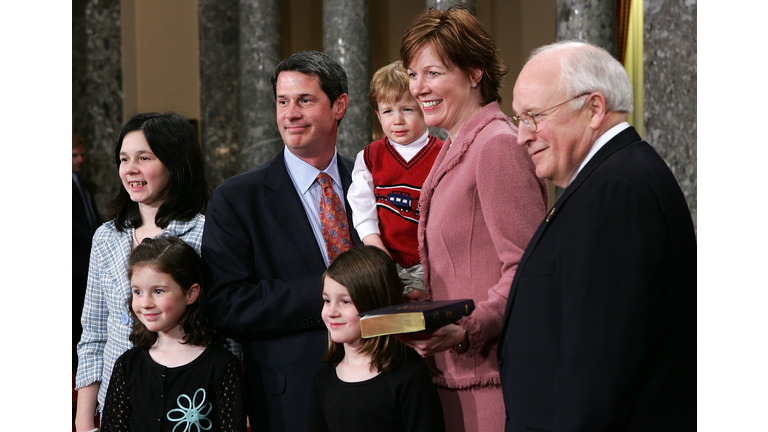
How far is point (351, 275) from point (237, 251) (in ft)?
1.43

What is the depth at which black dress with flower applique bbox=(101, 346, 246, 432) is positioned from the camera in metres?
2.46

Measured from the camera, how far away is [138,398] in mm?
2500

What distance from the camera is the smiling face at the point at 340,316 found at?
7.41ft

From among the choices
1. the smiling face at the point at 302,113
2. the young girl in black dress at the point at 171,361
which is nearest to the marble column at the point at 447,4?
the smiling face at the point at 302,113

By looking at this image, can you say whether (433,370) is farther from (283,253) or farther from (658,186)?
(658,186)

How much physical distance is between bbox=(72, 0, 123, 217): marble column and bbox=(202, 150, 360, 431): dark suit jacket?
21.3ft

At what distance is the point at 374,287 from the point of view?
2.25m

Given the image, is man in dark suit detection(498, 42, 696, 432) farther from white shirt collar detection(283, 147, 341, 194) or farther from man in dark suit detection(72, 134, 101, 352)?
man in dark suit detection(72, 134, 101, 352)

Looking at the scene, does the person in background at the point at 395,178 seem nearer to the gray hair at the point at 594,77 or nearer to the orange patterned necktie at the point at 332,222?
the orange patterned necktie at the point at 332,222

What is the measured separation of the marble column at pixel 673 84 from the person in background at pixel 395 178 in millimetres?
1831

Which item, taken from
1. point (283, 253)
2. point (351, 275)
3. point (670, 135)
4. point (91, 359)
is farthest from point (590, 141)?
point (670, 135)

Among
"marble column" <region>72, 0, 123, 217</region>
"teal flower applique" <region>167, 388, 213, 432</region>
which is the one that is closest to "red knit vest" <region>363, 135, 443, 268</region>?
"teal flower applique" <region>167, 388, 213, 432</region>

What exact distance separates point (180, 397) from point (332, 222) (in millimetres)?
790

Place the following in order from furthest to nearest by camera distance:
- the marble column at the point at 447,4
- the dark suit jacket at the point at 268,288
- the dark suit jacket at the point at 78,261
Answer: the marble column at the point at 447,4 < the dark suit jacket at the point at 78,261 < the dark suit jacket at the point at 268,288
